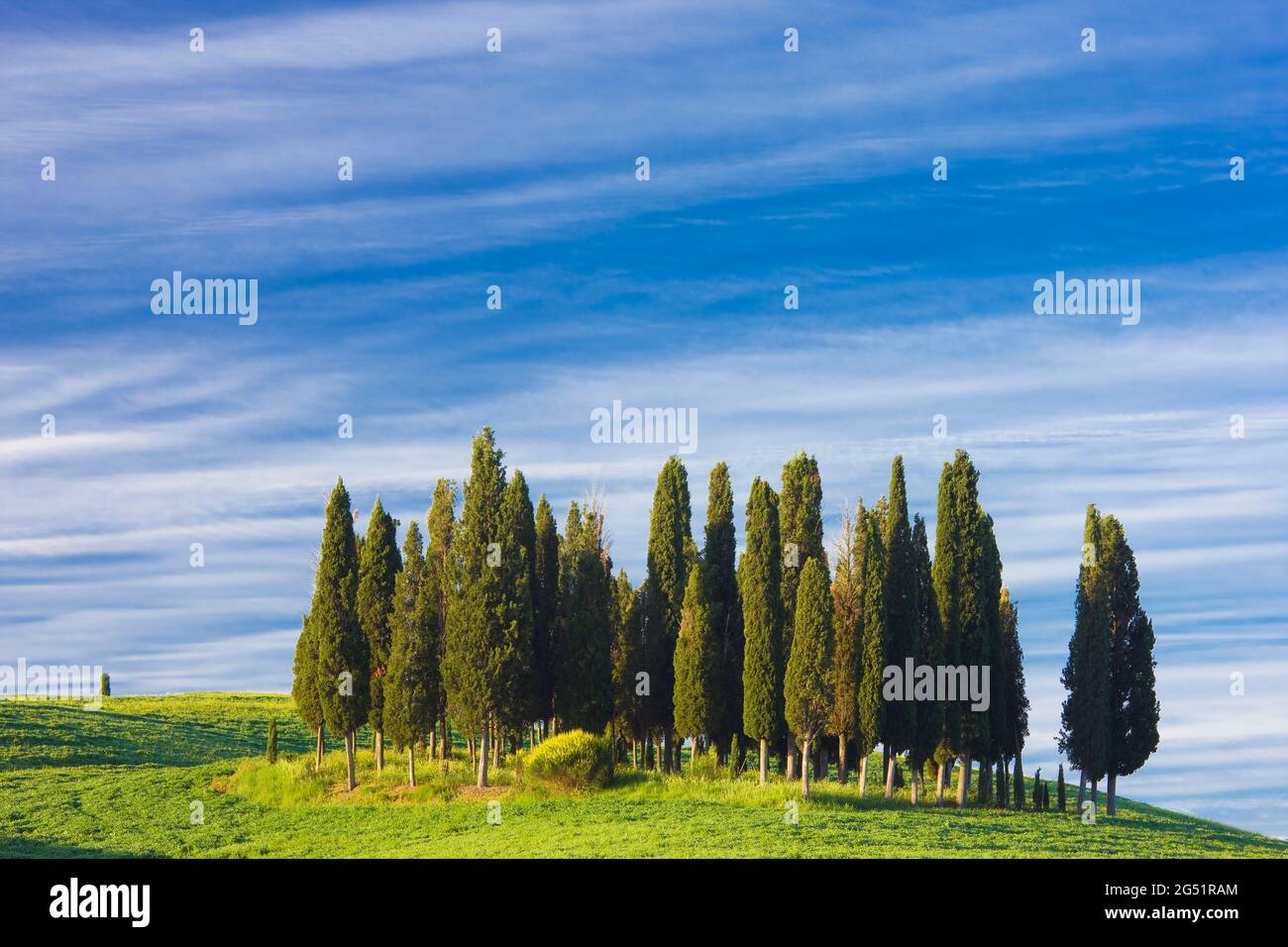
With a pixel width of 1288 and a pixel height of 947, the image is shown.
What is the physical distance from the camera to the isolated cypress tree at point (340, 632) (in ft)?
148

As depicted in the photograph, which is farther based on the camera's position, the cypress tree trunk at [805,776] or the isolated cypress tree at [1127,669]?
the isolated cypress tree at [1127,669]

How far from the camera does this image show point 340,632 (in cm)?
4562

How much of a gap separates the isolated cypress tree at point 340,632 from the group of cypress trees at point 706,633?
8cm

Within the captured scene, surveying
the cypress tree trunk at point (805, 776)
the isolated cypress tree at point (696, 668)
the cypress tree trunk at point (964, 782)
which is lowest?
the cypress tree trunk at point (964, 782)

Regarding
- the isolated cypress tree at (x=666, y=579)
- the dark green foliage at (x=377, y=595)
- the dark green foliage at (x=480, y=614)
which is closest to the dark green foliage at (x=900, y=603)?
the isolated cypress tree at (x=666, y=579)

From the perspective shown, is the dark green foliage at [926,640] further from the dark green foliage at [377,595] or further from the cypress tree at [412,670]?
the dark green foliage at [377,595]

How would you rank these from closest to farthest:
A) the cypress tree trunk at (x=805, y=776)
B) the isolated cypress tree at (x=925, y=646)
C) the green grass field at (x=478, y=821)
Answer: the green grass field at (x=478, y=821), the cypress tree trunk at (x=805, y=776), the isolated cypress tree at (x=925, y=646)

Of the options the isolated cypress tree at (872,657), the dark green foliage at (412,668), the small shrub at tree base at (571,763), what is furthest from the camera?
the dark green foliage at (412,668)

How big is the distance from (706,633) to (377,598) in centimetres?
1218

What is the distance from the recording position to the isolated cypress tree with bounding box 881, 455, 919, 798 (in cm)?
4416

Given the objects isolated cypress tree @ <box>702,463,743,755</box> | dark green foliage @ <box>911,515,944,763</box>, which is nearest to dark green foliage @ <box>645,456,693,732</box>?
isolated cypress tree @ <box>702,463,743,755</box>

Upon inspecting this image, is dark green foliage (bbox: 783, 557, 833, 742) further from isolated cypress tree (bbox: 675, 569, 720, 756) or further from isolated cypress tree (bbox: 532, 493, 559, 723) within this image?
isolated cypress tree (bbox: 532, 493, 559, 723)

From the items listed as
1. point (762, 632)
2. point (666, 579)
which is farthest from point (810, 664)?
point (666, 579)
